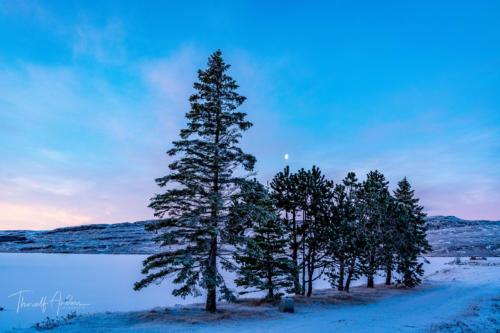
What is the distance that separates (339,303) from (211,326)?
545 inches

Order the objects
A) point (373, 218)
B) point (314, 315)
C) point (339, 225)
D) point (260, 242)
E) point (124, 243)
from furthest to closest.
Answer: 1. point (124, 243)
2. point (373, 218)
3. point (339, 225)
4. point (260, 242)
5. point (314, 315)

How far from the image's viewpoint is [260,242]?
26.9 meters

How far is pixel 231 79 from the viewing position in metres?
24.2

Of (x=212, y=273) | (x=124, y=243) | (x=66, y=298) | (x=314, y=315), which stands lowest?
(x=66, y=298)

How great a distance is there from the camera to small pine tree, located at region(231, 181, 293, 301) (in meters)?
23.1

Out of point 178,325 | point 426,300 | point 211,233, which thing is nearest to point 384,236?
point 426,300

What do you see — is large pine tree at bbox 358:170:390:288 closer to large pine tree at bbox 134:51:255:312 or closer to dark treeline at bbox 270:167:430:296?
dark treeline at bbox 270:167:430:296

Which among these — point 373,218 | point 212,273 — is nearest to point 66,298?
point 212,273

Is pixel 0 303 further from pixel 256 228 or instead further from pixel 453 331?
pixel 453 331

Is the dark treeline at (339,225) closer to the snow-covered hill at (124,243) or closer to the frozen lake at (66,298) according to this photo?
the frozen lake at (66,298)

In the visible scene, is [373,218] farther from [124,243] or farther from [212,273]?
[124,243]

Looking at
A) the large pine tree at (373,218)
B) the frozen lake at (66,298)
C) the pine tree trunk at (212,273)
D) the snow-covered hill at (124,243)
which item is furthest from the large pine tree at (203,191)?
the snow-covered hill at (124,243)

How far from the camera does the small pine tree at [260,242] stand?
2314 centimetres

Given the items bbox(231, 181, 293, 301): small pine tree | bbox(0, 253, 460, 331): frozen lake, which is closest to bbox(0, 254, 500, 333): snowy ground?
bbox(0, 253, 460, 331): frozen lake
